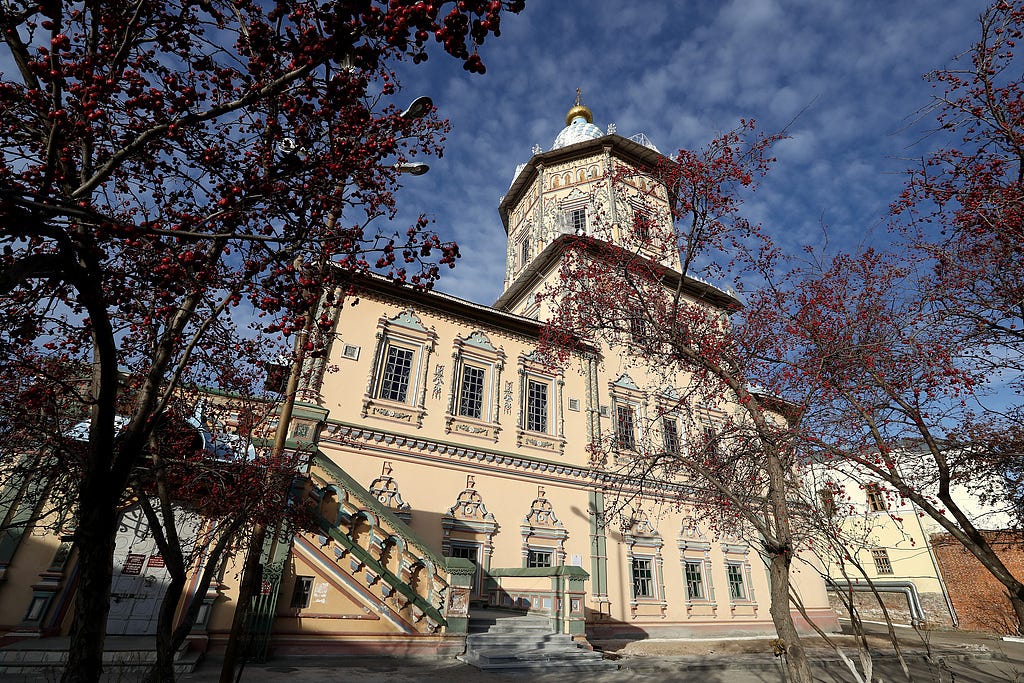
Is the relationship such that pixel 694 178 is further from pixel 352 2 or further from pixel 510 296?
pixel 510 296

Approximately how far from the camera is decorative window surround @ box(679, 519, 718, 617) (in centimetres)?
1628

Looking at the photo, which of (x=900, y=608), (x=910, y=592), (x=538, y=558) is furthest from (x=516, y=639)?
(x=900, y=608)

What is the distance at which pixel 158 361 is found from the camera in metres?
4.54

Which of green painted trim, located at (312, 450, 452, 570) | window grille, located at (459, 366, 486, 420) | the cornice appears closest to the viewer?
green painted trim, located at (312, 450, 452, 570)

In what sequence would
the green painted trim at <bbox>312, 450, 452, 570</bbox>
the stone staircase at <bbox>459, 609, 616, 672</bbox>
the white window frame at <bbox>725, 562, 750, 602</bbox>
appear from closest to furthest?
1. the stone staircase at <bbox>459, 609, 616, 672</bbox>
2. the green painted trim at <bbox>312, 450, 452, 570</bbox>
3. the white window frame at <bbox>725, 562, 750, 602</bbox>

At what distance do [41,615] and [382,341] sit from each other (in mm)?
8679

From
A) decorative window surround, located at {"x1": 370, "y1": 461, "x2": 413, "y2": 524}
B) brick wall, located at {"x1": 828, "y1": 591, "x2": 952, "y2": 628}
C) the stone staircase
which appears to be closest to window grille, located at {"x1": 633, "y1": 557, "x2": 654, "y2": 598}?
the stone staircase

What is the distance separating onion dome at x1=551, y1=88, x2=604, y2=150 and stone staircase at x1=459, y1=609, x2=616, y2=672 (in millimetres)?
21455

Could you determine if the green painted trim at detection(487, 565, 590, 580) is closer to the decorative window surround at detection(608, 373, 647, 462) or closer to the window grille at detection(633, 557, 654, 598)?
the window grille at detection(633, 557, 654, 598)

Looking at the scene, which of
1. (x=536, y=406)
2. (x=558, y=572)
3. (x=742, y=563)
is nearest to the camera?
(x=558, y=572)

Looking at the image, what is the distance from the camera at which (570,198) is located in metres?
22.9

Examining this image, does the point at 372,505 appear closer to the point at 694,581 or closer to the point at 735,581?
the point at 694,581

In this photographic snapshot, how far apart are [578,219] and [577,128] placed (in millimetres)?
7313

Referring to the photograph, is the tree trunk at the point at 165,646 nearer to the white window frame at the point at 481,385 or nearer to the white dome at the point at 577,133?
the white window frame at the point at 481,385
